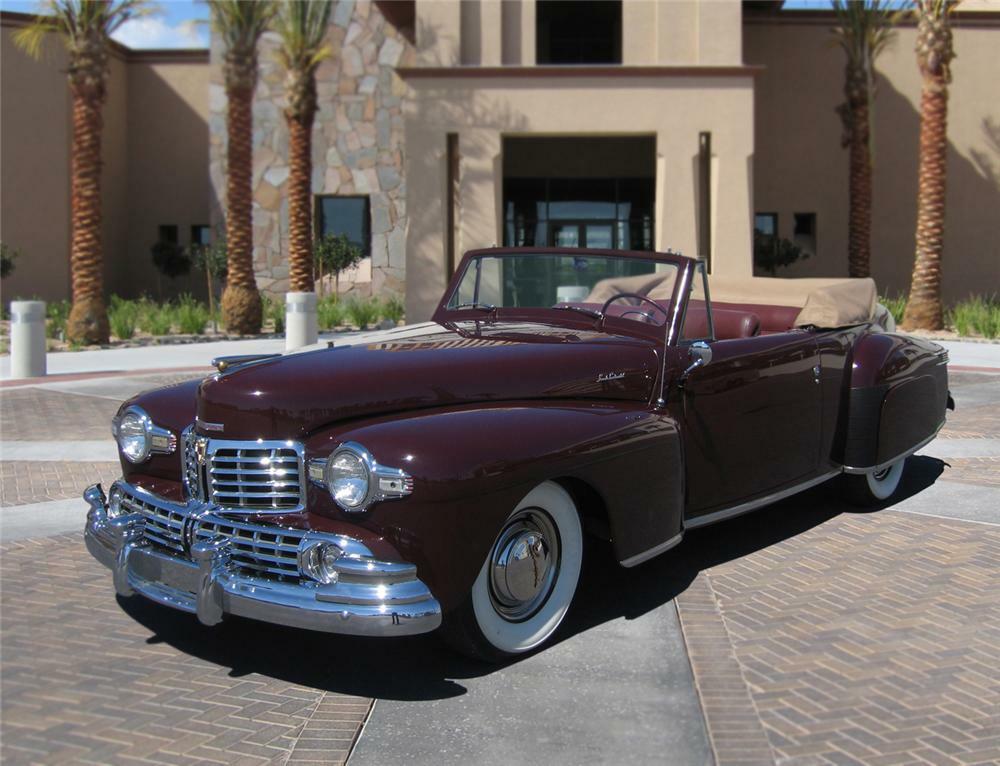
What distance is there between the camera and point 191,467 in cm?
432

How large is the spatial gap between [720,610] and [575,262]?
1891 millimetres

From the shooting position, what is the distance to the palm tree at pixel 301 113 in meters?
21.3

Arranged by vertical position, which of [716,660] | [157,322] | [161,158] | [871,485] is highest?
[161,158]

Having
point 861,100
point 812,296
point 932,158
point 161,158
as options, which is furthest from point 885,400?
point 161,158

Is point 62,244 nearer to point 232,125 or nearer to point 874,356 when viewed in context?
point 232,125

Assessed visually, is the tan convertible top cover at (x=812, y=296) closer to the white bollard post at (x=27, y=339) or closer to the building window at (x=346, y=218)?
the white bollard post at (x=27, y=339)

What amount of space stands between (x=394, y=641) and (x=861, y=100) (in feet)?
74.3

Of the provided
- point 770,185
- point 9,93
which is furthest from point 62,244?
point 770,185

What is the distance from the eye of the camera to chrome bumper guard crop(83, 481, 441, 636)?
3.68 m

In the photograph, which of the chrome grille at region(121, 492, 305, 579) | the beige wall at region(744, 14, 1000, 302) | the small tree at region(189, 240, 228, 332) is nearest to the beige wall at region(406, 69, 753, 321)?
the small tree at region(189, 240, 228, 332)

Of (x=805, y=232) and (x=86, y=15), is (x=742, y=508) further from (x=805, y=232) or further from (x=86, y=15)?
(x=805, y=232)

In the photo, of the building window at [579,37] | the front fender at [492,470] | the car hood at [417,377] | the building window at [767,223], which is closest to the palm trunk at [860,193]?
the building window at [767,223]

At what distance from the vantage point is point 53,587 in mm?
5203

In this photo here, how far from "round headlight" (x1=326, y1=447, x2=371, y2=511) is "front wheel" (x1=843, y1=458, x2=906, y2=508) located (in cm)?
359
